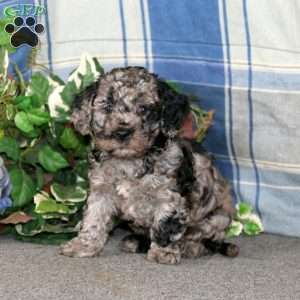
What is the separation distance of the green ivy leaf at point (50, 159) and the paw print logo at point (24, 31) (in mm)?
731

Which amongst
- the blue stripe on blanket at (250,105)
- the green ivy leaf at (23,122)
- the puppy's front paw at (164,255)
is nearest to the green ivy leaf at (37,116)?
the green ivy leaf at (23,122)

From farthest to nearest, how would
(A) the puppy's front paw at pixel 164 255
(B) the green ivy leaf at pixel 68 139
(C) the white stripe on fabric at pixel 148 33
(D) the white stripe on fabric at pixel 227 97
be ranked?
(C) the white stripe on fabric at pixel 148 33 → (D) the white stripe on fabric at pixel 227 97 → (B) the green ivy leaf at pixel 68 139 → (A) the puppy's front paw at pixel 164 255

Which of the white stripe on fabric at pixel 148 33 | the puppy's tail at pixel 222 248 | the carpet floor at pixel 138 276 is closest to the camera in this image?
the carpet floor at pixel 138 276

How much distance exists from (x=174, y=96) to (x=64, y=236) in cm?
95

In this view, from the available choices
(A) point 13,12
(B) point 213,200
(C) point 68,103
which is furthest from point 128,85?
(A) point 13,12

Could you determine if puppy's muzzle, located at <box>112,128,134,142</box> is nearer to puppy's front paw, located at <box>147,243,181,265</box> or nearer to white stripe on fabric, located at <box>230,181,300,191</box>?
puppy's front paw, located at <box>147,243,181,265</box>

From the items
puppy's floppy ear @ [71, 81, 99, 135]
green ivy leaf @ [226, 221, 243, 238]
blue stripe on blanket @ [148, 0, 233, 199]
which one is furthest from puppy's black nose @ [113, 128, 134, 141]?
green ivy leaf @ [226, 221, 243, 238]

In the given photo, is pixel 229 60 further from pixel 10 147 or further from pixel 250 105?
pixel 10 147

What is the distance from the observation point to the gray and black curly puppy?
12.4 ft

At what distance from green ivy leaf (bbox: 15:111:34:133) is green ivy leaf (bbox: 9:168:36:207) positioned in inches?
8.7

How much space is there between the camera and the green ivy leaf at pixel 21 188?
13.5ft

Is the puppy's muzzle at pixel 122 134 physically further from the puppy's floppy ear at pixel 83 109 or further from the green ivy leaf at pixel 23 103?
the green ivy leaf at pixel 23 103

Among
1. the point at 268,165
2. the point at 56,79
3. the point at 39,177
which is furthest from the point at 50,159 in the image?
the point at 268,165

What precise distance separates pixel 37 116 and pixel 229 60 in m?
1.13
